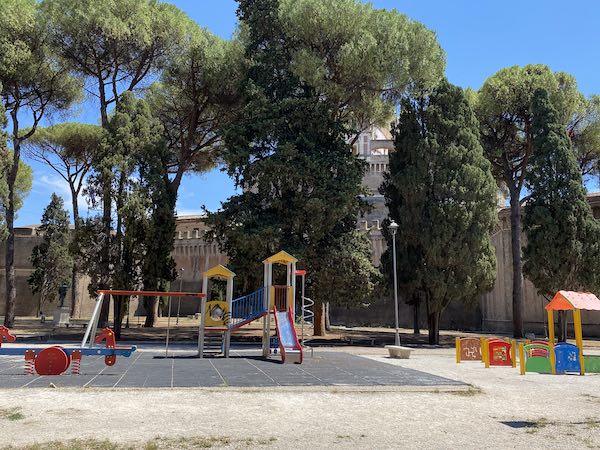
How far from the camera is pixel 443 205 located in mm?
23219

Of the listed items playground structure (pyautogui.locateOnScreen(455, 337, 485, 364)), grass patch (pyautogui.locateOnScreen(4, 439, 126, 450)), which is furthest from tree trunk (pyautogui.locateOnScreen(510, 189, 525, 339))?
grass patch (pyautogui.locateOnScreen(4, 439, 126, 450))

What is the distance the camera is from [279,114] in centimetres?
2333

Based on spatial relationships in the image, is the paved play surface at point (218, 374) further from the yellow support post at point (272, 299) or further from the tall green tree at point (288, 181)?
the tall green tree at point (288, 181)

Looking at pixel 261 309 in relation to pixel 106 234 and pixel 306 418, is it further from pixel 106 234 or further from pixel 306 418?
pixel 106 234

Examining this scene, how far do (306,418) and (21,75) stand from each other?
27884 mm

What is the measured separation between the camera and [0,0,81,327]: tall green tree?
2581 centimetres

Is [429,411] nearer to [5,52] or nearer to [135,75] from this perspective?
[135,75]

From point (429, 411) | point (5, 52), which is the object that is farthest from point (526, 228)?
point (5, 52)

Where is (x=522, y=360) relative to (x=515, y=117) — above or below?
below

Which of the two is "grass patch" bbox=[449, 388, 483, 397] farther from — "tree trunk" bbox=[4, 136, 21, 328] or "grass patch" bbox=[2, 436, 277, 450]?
"tree trunk" bbox=[4, 136, 21, 328]

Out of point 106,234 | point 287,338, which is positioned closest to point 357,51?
point 106,234

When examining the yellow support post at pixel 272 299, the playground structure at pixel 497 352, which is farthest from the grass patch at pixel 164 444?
the playground structure at pixel 497 352

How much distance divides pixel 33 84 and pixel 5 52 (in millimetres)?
3271

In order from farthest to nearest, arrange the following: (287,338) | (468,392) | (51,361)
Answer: (287,338) < (51,361) < (468,392)
